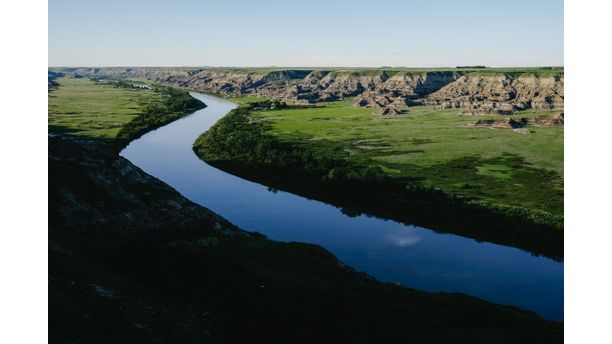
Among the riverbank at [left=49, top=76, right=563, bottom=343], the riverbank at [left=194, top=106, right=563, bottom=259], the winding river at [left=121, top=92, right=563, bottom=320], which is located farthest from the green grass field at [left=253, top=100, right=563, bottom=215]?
the riverbank at [left=49, top=76, right=563, bottom=343]

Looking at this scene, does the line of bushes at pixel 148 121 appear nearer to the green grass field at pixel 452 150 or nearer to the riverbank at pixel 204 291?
the green grass field at pixel 452 150

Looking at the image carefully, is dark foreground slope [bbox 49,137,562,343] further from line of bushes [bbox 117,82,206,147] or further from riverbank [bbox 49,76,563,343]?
line of bushes [bbox 117,82,206,147]

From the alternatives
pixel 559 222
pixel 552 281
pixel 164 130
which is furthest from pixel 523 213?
pixel 164 130

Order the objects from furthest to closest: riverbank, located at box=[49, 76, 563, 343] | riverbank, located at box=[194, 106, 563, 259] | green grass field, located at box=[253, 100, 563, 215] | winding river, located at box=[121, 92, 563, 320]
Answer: green grass field, located at box=[253, 100, 563, 215]
riverbank, located at box=[194, 106, 563, 259]
winding river, located at box=[121, 92, 563, 320]
riverbank, located at box=[49, 76, 563, 343]

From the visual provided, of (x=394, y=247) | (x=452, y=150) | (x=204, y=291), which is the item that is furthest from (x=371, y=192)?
(x=204, y=291)

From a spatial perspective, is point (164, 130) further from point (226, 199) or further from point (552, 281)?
point (552, 281)

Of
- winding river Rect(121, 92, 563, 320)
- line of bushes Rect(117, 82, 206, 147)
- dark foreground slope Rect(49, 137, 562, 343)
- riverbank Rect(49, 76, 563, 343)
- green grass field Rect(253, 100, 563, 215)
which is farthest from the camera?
line of bushes Rect(117, 82, 206, 147)

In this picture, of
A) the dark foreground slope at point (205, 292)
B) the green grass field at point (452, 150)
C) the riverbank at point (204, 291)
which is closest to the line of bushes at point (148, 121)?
the green grass field at point (452, 150)
